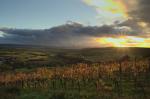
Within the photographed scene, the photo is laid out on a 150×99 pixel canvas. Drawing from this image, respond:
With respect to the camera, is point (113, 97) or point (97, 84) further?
point (97, 84)

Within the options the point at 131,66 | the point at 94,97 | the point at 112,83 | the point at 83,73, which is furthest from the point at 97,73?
the point at 94,97

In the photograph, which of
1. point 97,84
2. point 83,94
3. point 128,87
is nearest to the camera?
point 83,94

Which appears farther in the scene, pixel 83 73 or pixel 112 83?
pixel 83 73

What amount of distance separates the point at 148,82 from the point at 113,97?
1038 cm

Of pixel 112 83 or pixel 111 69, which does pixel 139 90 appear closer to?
pixel 112 83

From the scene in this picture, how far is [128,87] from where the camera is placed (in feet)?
113

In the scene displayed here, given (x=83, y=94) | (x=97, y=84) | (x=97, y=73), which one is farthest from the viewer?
(x=97, y=73)

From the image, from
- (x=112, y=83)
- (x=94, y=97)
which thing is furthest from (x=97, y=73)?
(x=94, y=97)

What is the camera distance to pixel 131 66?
49.5 m

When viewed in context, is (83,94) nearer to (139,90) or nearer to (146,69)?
(139,90)

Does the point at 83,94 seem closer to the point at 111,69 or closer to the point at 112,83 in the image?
the point at 112,83

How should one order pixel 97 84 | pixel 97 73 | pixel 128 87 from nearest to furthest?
1. pixel 128 87
2. pixel 97 84
3. pixel 97 73

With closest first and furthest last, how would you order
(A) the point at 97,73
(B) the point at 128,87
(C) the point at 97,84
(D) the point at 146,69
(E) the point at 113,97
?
(E) the point at 113,97 → (B) the point at 128,87 → (C) the point at 97,84 → (D) the point at 146,69 → (A) the point at 97,73

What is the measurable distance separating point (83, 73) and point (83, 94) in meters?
18.0
